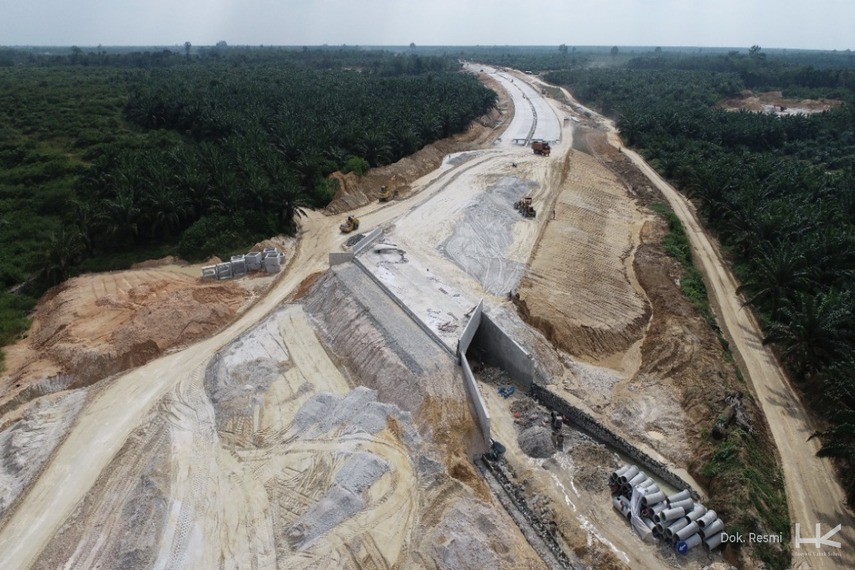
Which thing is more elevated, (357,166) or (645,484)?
(357,166)

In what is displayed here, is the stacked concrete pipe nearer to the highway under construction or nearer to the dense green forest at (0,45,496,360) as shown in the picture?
the highway under construction

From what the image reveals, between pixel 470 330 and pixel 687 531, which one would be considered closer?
pixel 687 531

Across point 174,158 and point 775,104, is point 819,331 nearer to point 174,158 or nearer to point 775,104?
point 174,158

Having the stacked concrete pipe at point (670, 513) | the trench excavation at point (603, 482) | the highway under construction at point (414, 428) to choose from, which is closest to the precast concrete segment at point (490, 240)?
the highway under construction at point (414, 428)

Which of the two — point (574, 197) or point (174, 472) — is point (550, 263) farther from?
point (174, 472)

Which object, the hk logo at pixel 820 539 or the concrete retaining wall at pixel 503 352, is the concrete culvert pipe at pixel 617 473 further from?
the concrete retaining wall at pixel 503 352

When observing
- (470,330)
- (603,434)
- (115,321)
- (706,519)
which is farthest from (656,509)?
(115,321)

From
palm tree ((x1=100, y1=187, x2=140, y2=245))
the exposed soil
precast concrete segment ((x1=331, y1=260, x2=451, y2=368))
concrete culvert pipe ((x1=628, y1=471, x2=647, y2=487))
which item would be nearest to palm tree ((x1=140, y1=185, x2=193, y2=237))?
palm tree ((x1=100, y1=187, x2=140, y2=245))
